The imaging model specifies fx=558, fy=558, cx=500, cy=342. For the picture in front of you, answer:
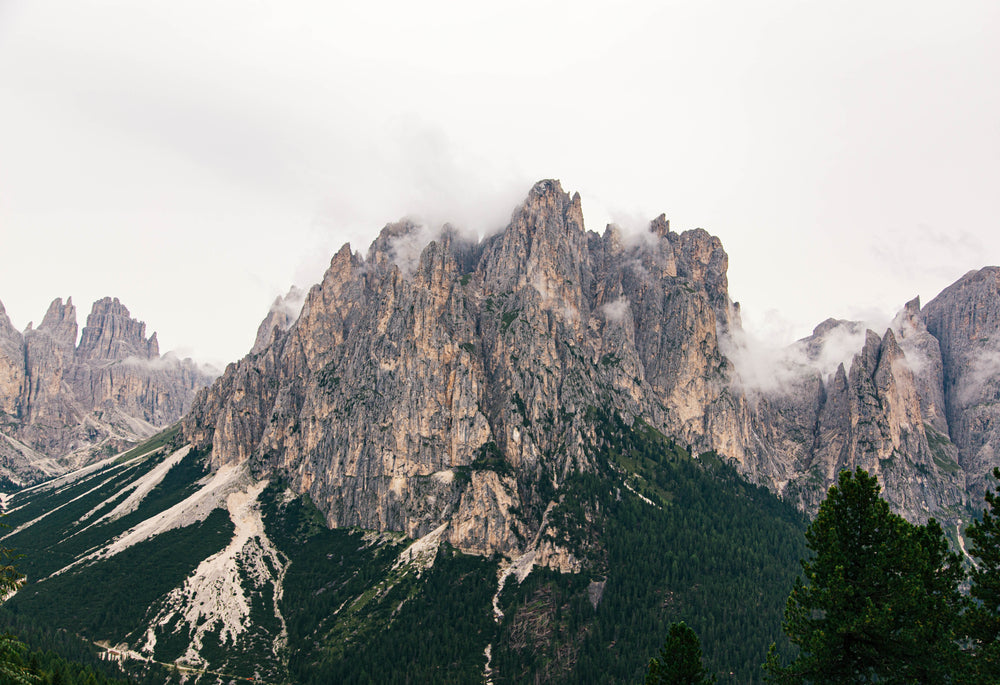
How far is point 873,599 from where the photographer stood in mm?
29844

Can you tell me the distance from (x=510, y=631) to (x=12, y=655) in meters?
173

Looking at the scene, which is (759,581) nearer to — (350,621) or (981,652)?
(350,621)

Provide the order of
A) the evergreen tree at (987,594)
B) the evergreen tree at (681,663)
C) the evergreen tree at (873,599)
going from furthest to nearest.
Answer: the evergreen tree at (681,663)
the evergreen tree at (873,599)
the evergreen tree at (987,594)

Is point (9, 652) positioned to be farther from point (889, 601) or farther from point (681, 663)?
point (889, 601)

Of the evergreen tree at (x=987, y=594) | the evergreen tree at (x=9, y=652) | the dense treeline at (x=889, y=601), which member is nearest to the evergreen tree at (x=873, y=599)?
the dense treeline at (x=889, y=601)

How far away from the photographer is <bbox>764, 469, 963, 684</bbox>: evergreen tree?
94.1 feet

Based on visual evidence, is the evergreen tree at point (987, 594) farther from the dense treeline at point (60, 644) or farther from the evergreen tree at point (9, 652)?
the dense treeline at point (60, 644)

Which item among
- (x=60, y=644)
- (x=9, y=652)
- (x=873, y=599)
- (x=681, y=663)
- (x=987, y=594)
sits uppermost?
(x=987, y=594)

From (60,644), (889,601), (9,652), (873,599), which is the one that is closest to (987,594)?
(889,601)

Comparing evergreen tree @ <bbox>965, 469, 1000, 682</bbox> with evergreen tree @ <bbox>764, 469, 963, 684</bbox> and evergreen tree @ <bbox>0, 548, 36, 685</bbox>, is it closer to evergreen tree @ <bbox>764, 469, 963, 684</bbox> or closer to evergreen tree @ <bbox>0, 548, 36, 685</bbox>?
evergreen tree @ <bbox>764, 469, 963, 684</bbox>

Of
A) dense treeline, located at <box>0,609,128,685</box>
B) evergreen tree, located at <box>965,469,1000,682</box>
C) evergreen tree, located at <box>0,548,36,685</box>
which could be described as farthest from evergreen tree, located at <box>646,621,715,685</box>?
dense treeline, located at <box>0,609,128,685</box>

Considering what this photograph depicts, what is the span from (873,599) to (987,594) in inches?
191

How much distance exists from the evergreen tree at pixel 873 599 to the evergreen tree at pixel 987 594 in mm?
1089

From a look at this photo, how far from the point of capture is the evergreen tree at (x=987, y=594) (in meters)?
26.5
